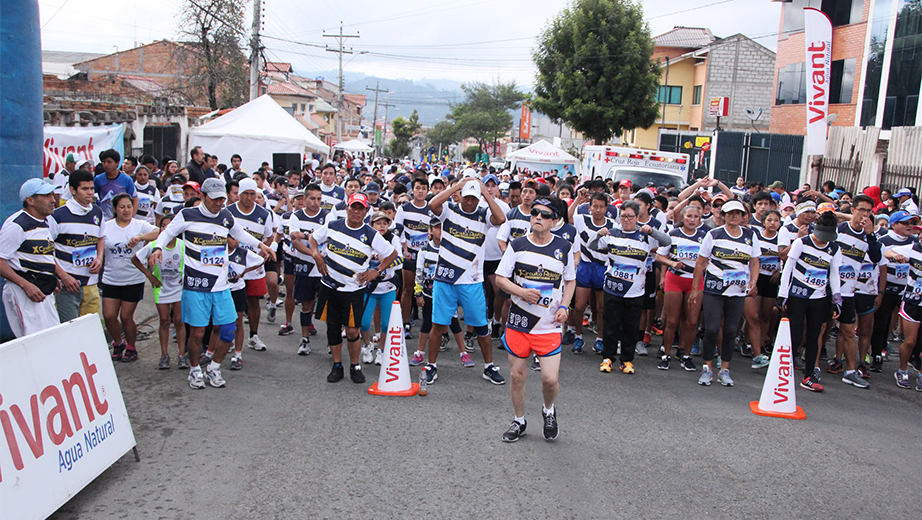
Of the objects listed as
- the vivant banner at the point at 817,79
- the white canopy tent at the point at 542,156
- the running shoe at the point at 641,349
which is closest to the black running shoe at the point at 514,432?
the running shoe at the point at 641,349

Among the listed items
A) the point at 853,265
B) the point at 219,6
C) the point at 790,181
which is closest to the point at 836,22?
the point at 790,181

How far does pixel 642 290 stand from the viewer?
8555 mm

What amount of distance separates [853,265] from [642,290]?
2386 mm

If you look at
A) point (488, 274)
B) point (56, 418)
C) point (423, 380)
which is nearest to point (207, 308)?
point (423, 380)

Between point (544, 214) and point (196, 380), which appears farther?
point (196, 380)

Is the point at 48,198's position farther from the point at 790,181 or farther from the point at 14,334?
the point at 790,181

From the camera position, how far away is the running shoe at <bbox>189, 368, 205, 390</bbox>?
7.18m

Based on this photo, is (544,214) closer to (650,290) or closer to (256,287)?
(650,290)

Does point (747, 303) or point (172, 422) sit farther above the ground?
point (747, 303)

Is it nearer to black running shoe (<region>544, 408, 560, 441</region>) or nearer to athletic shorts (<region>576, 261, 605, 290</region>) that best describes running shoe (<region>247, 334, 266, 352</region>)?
athletic shorts (<region>576, 261, 605, 290</region>)

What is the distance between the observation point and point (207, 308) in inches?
280

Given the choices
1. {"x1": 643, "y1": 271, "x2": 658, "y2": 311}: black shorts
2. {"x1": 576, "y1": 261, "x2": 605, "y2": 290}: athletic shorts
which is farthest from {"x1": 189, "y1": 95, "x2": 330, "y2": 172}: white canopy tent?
{"x1": 643, "y1": 271, "x2": 658, "y2": 311}: black shorts

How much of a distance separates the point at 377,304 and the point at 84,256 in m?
3.04

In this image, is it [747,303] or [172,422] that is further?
[747,303]
